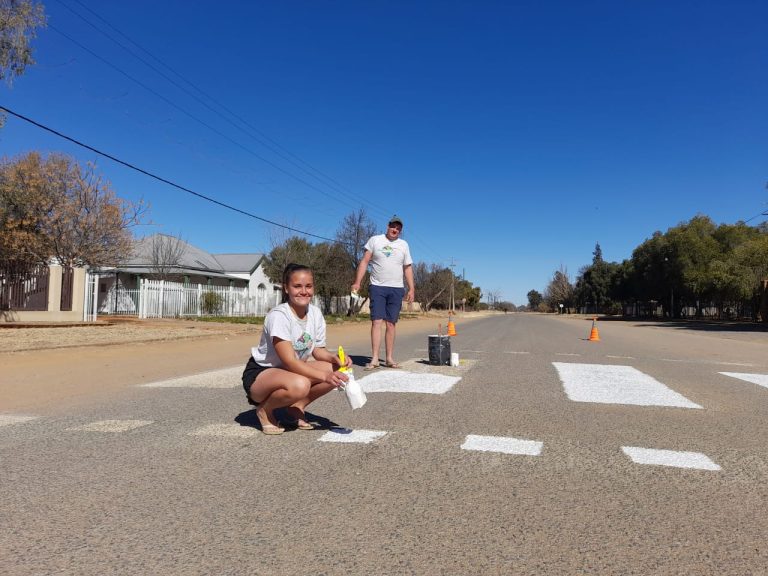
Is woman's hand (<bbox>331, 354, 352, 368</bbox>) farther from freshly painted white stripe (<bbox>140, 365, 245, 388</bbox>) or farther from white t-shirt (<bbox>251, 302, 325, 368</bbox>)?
freshly painted white stripe (<bbox>140, 365, 245, 388</bbox>)

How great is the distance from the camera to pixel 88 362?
360 inches

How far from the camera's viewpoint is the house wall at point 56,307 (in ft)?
60.7

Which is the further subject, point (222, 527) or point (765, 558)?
point (222, 527)

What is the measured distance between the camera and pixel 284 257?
40438 mm

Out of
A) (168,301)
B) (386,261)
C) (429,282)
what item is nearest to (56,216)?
(168,301)

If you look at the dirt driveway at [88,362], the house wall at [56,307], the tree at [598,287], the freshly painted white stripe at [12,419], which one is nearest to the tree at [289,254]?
the house wall at [56,307]

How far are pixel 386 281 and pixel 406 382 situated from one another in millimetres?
1787

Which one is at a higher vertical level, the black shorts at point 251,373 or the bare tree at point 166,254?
the bare tree at point 166,254

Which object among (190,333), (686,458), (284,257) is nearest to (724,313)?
(284,257)

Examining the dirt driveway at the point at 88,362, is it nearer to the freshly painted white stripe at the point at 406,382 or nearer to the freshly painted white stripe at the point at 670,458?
the freshly painted white stripe at the point at 406,382

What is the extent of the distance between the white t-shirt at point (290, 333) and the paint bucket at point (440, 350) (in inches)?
158

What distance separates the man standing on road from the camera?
7.73 meters

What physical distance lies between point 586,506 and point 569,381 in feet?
14.4

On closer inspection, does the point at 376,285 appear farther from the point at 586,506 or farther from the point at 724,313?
the point at 724,313
